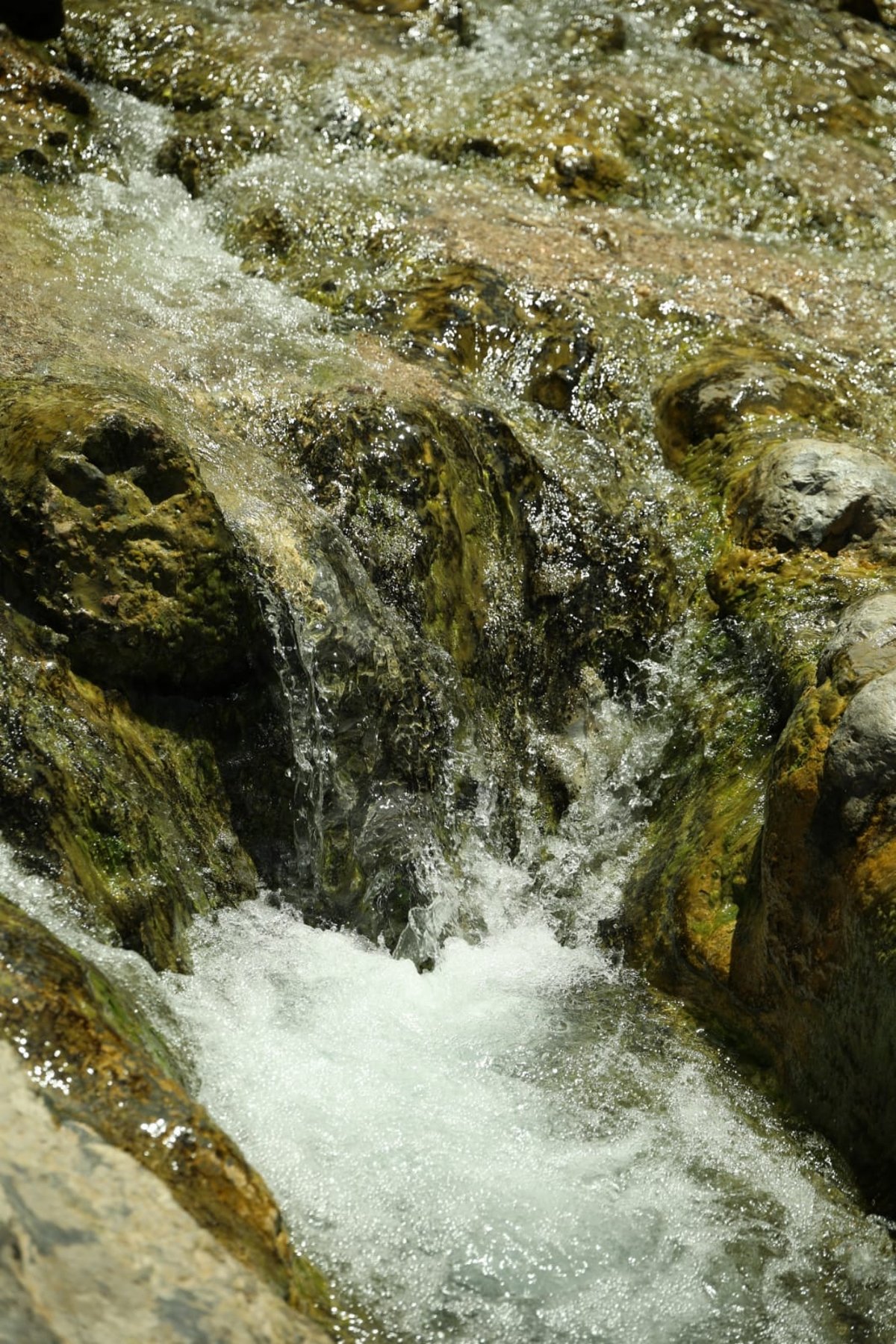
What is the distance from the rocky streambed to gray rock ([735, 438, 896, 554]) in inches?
0.8

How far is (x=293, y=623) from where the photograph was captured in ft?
14.5

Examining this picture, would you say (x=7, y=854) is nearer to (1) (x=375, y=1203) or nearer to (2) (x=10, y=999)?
(2) (x=10, y=999)

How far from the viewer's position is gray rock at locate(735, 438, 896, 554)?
5375 millimetres

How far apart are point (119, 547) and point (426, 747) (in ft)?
4.70

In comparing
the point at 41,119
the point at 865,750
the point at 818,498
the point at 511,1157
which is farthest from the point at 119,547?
the point at 41,119

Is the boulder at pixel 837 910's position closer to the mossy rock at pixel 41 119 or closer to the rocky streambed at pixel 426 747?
the rocky streambed at pixel 426 747

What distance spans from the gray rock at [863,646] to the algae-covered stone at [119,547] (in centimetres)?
193

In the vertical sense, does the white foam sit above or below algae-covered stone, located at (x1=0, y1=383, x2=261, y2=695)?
below

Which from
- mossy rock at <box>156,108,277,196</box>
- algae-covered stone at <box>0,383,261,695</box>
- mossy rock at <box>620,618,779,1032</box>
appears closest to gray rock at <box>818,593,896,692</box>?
mossy rock at <box>620,618,779,1032</box>

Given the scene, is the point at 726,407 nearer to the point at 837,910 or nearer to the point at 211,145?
the point at 837,910

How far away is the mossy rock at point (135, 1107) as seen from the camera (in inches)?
95.4

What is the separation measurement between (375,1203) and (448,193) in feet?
20.6

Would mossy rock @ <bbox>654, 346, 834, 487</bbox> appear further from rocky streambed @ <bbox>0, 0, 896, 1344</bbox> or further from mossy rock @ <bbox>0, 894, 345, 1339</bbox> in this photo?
mossy rock @ <bbox>0, 894, 345, 1339</bbox>

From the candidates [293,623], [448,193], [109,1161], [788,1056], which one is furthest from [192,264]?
[109,1161]
